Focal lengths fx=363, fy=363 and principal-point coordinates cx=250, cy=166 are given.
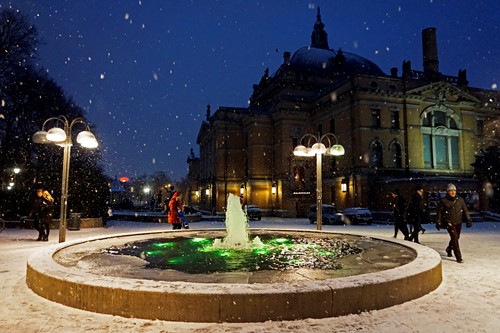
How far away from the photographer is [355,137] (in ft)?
125

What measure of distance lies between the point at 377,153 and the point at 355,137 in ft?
9.77

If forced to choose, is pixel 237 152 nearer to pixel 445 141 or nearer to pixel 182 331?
pixel 445 141

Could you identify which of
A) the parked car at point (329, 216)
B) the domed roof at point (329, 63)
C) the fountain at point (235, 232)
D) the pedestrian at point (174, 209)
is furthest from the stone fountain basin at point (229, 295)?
the domed roof at point (329, 63)

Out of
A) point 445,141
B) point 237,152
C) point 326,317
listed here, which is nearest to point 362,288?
point 326,317

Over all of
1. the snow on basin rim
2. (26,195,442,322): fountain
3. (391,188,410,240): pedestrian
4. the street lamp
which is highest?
the street lamp

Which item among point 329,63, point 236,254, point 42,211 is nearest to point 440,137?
point 329,63

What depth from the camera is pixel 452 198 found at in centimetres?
936

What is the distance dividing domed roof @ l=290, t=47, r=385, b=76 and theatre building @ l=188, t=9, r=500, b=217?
0.32 meters

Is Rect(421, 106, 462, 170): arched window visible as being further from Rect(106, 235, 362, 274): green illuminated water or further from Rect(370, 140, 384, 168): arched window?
Rect(106, 235, 362, 274): green illuminated water

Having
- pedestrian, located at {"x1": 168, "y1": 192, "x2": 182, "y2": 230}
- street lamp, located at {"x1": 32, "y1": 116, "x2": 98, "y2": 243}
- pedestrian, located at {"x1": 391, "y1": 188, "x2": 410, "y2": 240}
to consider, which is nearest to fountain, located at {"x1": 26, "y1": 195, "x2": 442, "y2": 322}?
street lamp, located at {"x1": 32, "y1": 116, "x2": 98, "y2": 243}

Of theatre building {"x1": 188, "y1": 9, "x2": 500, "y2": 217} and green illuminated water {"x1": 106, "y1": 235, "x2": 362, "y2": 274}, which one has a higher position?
theatre building {"x1": 188, "y1": 9, "x2": 500, "y2": 217}

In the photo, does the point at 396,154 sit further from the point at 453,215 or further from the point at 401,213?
the point at 453,215

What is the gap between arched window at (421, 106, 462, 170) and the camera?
3938cm

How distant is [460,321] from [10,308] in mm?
6394
